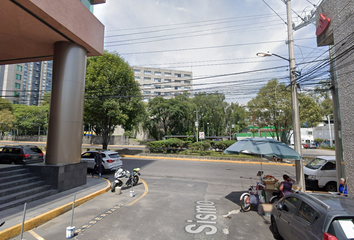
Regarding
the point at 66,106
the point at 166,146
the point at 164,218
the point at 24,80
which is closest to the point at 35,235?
the point at 164,218

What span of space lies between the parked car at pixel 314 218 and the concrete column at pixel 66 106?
8694 millimetres

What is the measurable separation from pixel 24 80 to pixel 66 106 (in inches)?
4304

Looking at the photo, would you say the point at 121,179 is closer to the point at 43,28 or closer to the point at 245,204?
the point at 245,204

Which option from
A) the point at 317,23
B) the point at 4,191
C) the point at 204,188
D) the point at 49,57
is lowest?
the point at 204,188

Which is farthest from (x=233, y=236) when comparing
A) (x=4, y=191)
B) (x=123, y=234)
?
(x=4, y=191)

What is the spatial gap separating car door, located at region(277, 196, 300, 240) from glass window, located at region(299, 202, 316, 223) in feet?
0.63

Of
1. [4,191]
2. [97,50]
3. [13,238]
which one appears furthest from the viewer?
[97,50]

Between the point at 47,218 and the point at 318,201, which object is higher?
the point at 318,201

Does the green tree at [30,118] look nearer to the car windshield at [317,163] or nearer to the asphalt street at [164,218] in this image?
the asphalt street at [164,218]

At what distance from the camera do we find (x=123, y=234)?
4.96 metres

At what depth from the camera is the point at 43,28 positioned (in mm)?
8422

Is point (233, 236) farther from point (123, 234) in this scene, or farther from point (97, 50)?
point (97, 50)

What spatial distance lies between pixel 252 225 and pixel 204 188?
13.5 feet

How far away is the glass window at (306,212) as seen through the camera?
3738 mm
